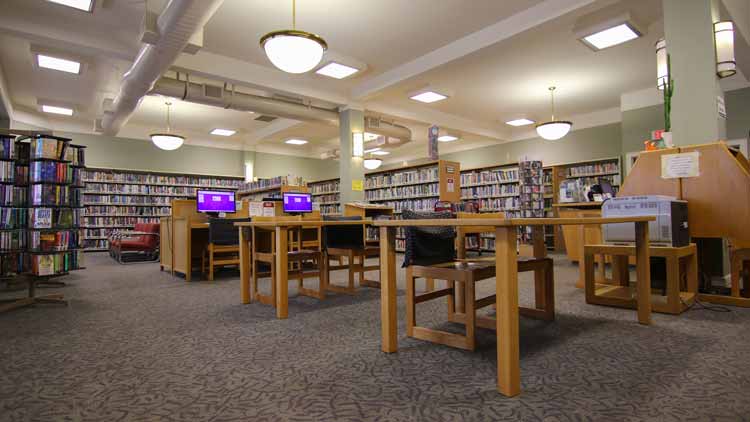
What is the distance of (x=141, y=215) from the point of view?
10664 millimetres

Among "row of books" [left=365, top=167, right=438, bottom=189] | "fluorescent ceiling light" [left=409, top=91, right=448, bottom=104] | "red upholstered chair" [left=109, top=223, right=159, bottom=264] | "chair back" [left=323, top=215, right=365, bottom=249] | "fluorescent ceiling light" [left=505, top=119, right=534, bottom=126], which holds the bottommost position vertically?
"red upholstered chair" [left=109, top=223, right=159, bottom=264]

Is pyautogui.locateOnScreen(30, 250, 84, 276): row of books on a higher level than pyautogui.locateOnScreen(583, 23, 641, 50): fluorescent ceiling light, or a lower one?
lower

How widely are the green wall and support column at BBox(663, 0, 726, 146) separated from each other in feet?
16.2

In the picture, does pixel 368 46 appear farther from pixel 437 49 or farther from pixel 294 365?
pixel 294 365

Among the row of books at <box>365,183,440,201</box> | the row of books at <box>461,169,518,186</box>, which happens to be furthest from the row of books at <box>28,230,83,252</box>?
the row of books at <box>461,169,518,186</box>

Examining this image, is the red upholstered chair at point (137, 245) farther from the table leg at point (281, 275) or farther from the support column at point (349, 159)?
the table leg at point (281, 275)

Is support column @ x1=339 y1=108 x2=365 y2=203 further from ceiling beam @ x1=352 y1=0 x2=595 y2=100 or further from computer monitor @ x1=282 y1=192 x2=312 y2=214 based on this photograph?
computer monitor @ x1=282 y1=192 x2=312 y2=214

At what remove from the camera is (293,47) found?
161 inches

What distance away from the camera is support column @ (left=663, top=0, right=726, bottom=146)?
350 cm

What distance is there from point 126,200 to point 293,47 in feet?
29.0

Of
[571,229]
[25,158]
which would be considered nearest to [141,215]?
[25,158]

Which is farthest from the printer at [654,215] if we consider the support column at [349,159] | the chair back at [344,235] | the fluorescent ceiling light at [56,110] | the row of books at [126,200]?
the row of books at [126,200]

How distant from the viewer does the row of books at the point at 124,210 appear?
1012 centimetres

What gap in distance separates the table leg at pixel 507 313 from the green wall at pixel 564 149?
7.64 metres
